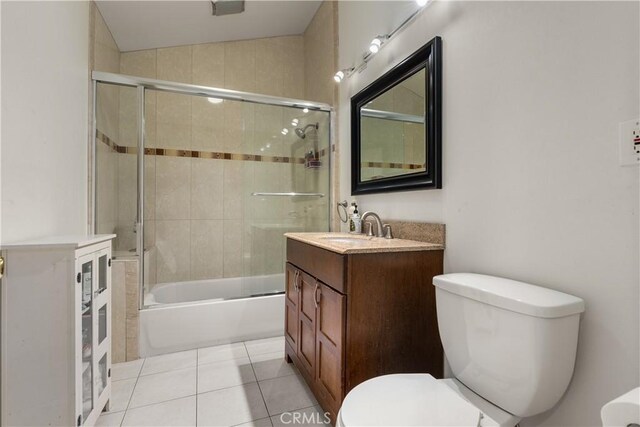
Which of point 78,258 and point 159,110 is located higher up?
point 159,110

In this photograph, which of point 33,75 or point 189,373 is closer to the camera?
point 33,75

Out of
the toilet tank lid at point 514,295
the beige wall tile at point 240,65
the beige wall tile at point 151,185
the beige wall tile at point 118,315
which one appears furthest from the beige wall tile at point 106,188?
the toilet tank lid at point 514,295

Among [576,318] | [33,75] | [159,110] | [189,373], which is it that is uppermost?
[159,110]

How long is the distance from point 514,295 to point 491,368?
0.25 meters

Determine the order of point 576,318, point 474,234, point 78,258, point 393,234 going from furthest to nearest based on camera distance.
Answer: point 393,234
point 474,234
point 78,258
point 576,318

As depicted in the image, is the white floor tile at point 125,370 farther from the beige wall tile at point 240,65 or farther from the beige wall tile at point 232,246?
the beige wall tile at point 240,65

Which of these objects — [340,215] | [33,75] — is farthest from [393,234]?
[33,75]

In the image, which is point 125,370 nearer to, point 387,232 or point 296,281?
point 296,281

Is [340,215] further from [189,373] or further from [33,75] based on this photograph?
[33,75]

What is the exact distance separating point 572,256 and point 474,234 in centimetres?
38

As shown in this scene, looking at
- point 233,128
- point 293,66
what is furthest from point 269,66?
point 233,128

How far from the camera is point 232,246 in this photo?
306cm

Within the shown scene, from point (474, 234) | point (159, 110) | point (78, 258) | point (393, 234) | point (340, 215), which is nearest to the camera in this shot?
point (78, 258)

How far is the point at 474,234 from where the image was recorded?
4.30 feet
